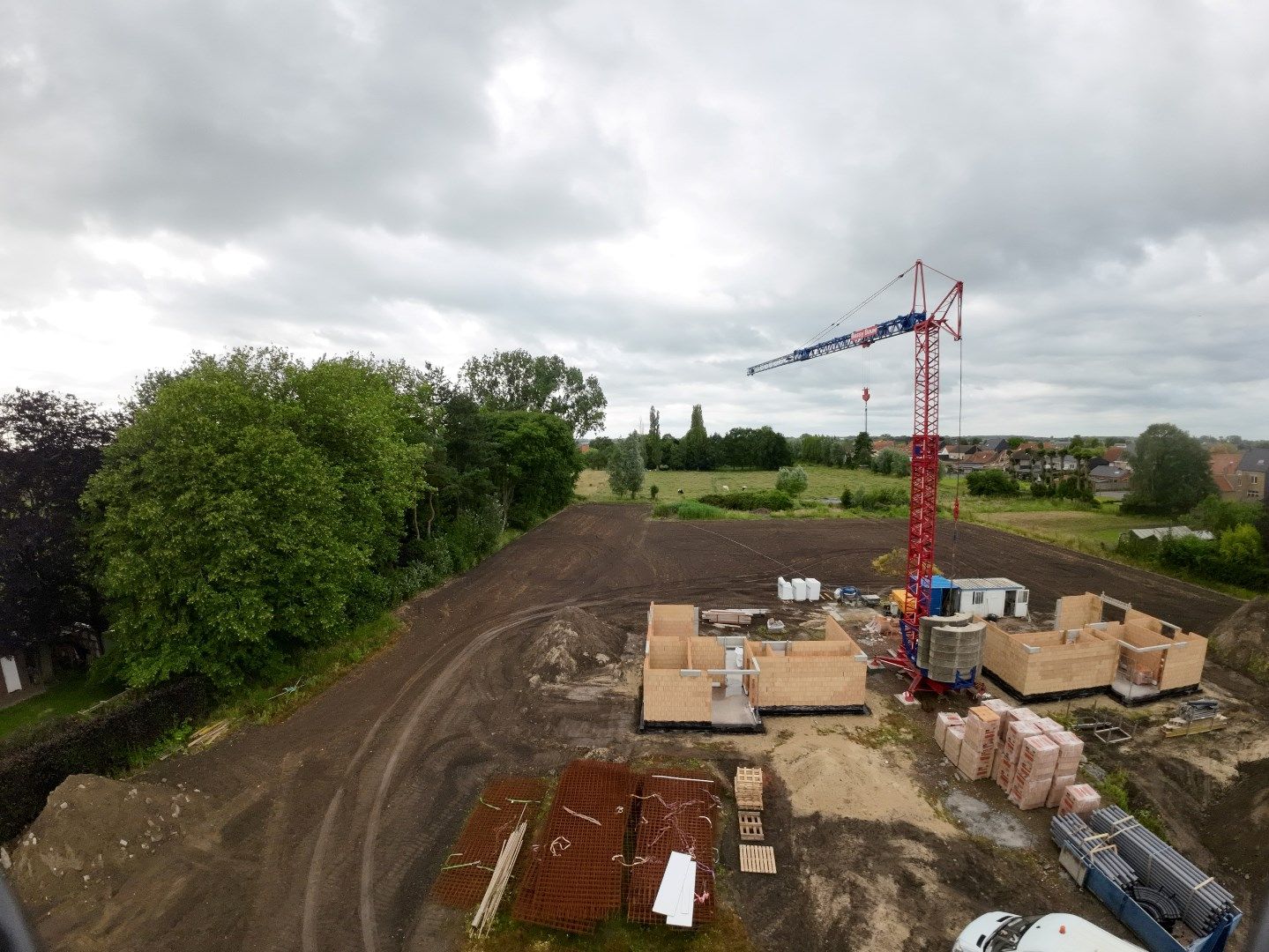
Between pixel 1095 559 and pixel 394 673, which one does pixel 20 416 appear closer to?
pixel 394 673

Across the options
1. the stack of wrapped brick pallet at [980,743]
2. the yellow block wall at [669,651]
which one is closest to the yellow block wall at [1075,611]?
the stack of wrapped brick pallet at [980,743]

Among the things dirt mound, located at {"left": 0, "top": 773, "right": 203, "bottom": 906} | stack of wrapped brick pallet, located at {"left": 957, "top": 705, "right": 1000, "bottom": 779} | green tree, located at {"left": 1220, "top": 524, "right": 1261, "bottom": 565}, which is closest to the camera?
dirt mound, located at {"left": 0, "top": 773, "right": 203, "bottom": 906}

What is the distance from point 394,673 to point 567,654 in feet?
18.7

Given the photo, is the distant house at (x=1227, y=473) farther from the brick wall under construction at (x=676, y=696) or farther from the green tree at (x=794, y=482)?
the brick wall under construction at (x=676, y=696)

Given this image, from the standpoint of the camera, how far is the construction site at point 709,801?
10234 mm

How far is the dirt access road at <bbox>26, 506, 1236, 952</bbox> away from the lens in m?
10.3

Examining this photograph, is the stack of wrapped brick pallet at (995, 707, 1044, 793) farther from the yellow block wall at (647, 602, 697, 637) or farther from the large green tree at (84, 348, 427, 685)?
the large green tree at (84, 348, 427, 685)

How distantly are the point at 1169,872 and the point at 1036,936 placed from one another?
4.10 metres

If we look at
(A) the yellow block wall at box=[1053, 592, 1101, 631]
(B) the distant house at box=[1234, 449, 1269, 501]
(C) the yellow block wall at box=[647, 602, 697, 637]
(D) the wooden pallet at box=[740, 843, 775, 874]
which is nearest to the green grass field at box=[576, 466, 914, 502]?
(B) the distant house at box=[1234, 449, 1269, 501]

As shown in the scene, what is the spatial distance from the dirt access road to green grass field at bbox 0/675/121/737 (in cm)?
543

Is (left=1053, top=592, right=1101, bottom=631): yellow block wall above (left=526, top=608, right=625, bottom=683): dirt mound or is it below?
above

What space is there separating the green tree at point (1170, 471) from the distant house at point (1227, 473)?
121 inches

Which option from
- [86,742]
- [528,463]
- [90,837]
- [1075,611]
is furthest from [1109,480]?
[86,742]

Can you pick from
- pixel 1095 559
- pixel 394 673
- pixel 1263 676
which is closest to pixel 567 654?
pixel 394 673
